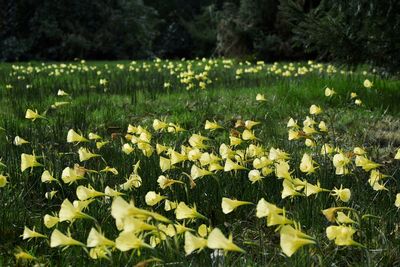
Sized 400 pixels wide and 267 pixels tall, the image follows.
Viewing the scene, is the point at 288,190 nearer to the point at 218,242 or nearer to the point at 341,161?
the point at 341,161

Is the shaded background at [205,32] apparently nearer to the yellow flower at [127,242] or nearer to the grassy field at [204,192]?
the grassy field at [204,192]

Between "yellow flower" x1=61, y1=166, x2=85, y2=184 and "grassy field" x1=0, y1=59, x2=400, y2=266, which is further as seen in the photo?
"yellow flower" x1=61, y1=166, x2=85, y2=184

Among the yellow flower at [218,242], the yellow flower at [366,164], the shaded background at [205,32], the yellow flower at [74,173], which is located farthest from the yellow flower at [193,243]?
the shaded background at [205,32]

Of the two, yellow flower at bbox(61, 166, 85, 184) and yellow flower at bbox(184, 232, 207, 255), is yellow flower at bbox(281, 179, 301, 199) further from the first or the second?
yellow flower at bbox(61, 166, 85, 184)

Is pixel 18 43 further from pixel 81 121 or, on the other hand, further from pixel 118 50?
pixel 81 121

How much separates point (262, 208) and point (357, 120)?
416cm

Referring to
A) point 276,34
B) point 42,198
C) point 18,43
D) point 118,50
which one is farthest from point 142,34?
point 42,198

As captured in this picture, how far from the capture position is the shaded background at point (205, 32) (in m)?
6.36

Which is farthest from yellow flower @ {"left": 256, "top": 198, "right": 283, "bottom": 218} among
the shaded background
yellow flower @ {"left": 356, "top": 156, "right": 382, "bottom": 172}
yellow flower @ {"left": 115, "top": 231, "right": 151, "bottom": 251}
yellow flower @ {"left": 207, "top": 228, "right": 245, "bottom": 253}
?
the shaded background

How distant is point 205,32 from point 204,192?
3062cm

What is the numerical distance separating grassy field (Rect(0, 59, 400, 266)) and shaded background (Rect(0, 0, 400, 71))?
0.85 meters

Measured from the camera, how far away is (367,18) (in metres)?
6.16

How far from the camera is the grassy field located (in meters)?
1.91

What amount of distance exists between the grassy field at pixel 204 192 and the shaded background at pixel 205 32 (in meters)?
0.85
